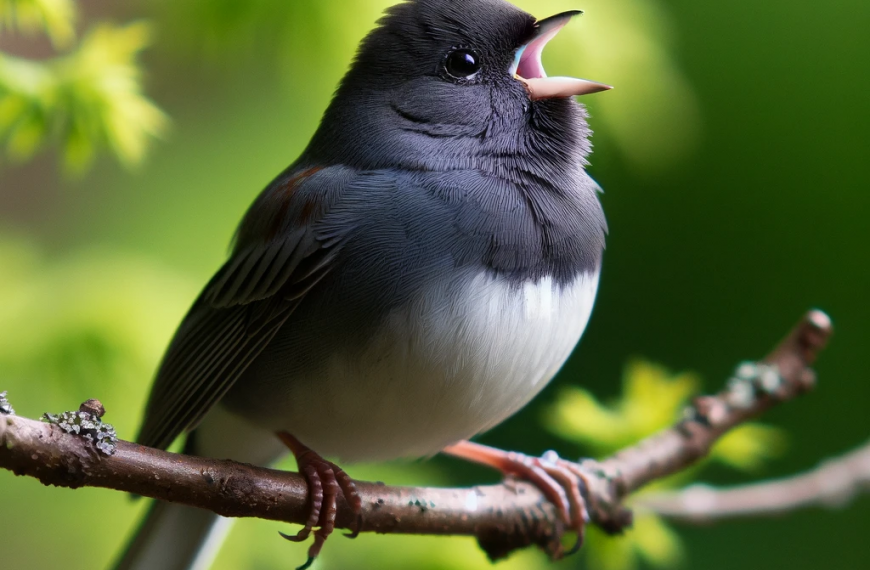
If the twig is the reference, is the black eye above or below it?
above

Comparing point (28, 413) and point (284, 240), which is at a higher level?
point (284, 240)

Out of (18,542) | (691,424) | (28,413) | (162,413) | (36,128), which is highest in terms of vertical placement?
(36,128)

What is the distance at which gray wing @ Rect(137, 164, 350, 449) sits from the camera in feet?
5.20

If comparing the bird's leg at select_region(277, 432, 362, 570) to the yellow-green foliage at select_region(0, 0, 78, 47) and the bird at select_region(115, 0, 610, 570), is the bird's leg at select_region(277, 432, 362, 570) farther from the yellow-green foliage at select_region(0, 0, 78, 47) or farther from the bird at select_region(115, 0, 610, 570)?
the yellow-green foliage at select_region(0, 0, 78, 47)

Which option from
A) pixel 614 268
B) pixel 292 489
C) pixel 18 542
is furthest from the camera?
pixel 614 268

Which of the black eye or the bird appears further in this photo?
the black eye

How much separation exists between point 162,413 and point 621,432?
108cm

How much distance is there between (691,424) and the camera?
2.02 metres

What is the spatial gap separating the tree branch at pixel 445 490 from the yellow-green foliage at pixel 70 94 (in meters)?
0.79

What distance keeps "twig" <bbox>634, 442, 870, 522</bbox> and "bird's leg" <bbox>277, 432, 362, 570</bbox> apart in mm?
870

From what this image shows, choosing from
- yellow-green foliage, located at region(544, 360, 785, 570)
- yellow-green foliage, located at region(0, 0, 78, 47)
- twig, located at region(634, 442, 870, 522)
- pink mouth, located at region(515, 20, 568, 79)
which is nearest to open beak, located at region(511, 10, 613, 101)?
pink mouth, located at region(515, 20, 568, 79)

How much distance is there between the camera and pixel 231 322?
171 cm

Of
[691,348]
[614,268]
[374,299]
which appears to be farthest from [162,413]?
[691,348]

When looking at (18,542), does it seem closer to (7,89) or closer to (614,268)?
(7,89)
